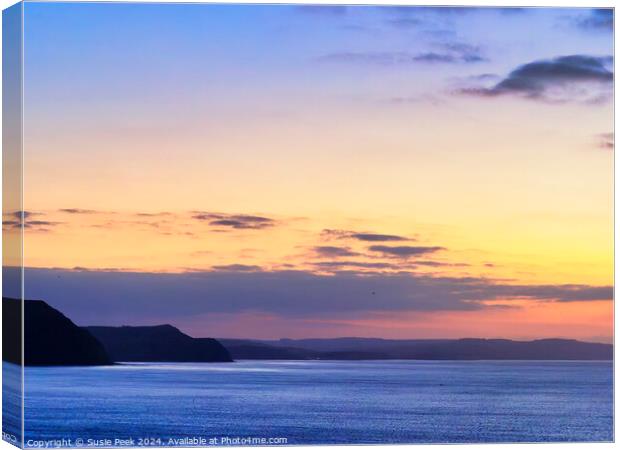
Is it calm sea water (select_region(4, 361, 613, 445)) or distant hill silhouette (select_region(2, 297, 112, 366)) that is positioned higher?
distant hill silhouette (select_region(2, 297, 112, 366))

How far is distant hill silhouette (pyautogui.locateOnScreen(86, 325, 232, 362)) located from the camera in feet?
92.4

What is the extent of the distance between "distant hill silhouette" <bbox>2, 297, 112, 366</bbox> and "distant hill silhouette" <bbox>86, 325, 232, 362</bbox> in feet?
1.53

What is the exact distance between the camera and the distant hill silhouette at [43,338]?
22.6m

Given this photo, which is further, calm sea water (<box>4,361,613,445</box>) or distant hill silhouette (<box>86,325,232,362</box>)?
distant hill silhouette (<box>86,325,232,362</box>)

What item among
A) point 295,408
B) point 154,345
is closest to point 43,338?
point 154,345

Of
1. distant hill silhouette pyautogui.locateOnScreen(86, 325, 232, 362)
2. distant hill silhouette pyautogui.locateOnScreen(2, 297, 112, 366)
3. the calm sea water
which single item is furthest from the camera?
distant hill silhouette pyautogui.locateOnScreen(86, 325, 232, 362)

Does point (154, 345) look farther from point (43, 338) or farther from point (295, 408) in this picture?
point (295, 408)

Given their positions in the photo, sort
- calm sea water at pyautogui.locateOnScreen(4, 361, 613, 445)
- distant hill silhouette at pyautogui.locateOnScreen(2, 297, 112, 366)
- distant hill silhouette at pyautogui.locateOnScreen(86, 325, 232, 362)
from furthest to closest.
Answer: distant hill silhouette at pyautogui.locateOnScreen(86, 325, 232, 362) → calm sea water at pyautogui.locateOnScreen(4, 361, 613, 445) → distant hill silhouette at pyautogui.locateOnScreen(2, 297, 112, 366)

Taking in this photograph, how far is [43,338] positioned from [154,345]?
5.01 meters

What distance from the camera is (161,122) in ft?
82.2

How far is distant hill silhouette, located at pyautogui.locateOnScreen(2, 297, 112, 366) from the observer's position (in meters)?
22.6

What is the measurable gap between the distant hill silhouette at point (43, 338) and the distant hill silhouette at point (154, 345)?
1.53ft

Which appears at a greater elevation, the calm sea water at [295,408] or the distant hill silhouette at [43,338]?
the distant hill silhouette at [43,338]

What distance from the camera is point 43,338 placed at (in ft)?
83.2
